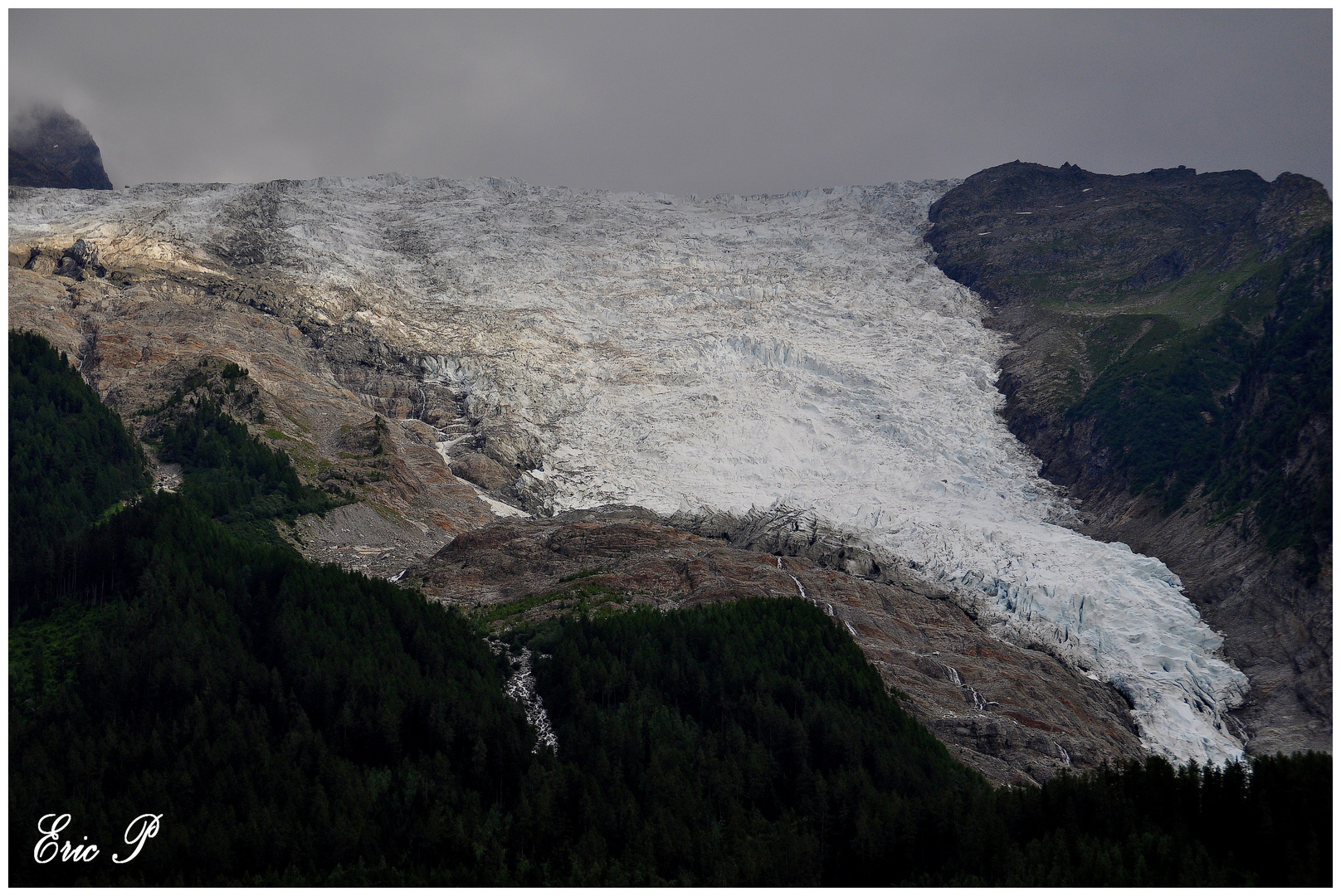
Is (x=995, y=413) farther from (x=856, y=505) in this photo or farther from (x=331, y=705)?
(x=331, y=705)

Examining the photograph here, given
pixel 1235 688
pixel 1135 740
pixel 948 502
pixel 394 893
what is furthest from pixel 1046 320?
pixel 394 893

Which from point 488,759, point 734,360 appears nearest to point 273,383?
point 734,360

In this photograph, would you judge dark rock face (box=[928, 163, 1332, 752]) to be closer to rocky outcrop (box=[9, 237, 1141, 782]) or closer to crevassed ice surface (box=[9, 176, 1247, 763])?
crevassed ice surface (box=[9, 176, 1247, 763])
